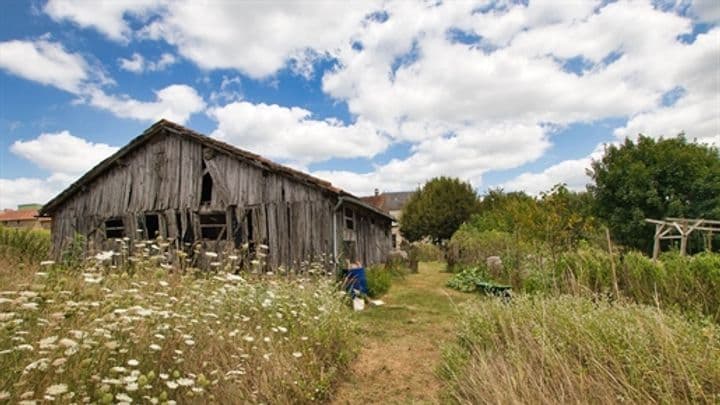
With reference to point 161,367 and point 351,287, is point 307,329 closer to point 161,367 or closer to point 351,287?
point 161,367

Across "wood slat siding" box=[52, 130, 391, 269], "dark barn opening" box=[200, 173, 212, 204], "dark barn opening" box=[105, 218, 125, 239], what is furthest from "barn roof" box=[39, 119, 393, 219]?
Result: "dark barn opening" box=[105, 218, 125, 239]

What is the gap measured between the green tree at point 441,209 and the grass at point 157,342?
2787 centimetres

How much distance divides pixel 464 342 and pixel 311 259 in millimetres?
6282

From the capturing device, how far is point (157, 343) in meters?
3.08

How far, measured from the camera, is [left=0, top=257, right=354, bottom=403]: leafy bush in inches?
90.3

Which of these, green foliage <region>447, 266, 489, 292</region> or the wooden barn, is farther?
green foliage <region>447, 266, 489, 292</region>

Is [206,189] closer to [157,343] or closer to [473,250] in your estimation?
[157,343]

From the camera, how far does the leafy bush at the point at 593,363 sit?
2.72 metres

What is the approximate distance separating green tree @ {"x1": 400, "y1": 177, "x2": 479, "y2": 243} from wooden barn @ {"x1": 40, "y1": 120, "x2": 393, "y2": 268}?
1910 cm

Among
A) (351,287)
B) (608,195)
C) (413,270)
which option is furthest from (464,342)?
(608,195)

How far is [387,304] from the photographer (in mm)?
9078

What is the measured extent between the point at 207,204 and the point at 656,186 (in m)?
23.1

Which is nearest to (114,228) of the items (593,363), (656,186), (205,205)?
(205,205)

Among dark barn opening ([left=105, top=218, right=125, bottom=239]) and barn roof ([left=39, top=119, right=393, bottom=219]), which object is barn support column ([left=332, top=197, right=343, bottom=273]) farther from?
dark barn opening ([left=105, top=218, right=125, bottom=239])
